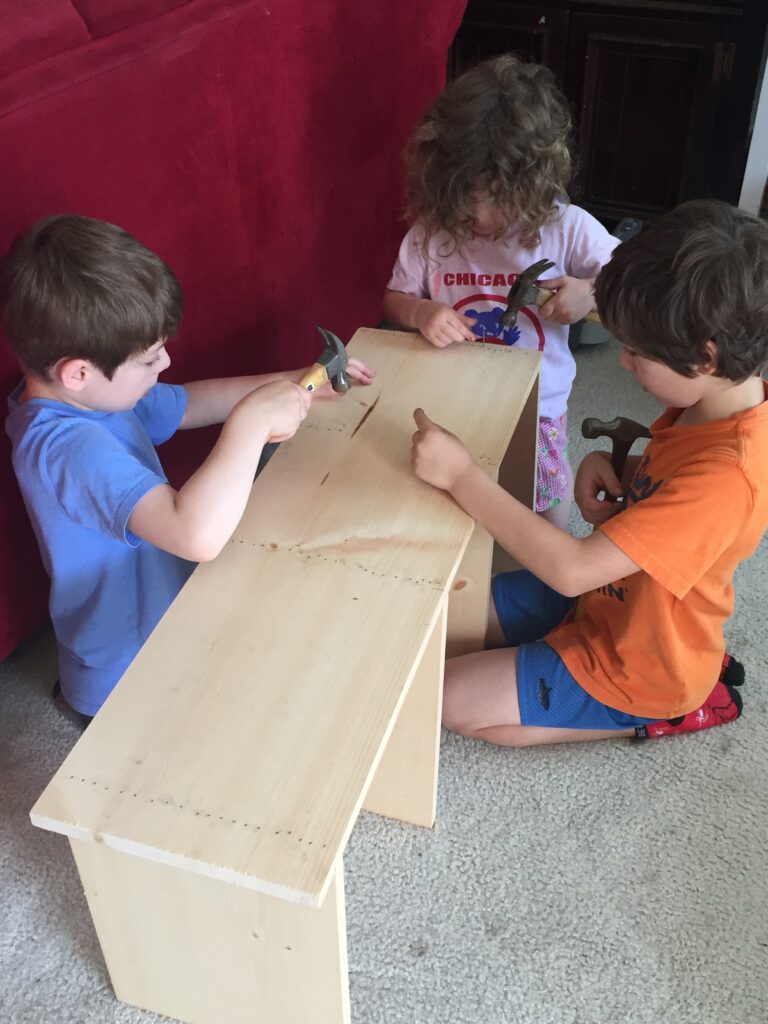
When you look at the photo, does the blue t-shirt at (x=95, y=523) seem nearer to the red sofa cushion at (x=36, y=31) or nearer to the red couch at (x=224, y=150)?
the red couch at (x=224, y=150)

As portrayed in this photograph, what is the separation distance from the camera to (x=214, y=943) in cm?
87

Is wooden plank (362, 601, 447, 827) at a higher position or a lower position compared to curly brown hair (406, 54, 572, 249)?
lower

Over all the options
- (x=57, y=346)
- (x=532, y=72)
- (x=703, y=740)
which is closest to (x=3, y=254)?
(x=57, y=346)

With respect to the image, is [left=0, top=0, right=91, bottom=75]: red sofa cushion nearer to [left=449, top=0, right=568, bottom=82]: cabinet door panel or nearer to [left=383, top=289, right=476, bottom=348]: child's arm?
[left=383, top=289, right=476, bottom=348]: child's arm

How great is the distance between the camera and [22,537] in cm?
124

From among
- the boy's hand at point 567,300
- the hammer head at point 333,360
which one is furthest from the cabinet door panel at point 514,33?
the hammer head at point 333,360

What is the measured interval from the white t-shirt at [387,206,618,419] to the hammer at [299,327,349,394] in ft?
1.39

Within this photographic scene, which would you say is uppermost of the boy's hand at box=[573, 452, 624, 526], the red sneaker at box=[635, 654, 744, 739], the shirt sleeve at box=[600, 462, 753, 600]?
the shirt sleeve at box=[600, 462, 753, 600]

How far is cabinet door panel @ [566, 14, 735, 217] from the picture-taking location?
2.25 m

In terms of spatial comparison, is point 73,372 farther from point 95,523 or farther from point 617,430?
point 617,430

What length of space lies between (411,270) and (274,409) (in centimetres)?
61

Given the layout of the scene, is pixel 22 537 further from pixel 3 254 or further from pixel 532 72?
pixel 532 72

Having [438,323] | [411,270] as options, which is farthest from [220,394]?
[411,270]

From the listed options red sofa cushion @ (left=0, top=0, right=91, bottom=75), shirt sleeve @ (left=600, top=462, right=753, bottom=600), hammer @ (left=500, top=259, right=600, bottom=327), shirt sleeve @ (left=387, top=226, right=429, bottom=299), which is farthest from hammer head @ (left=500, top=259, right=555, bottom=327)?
red sofa cushion @ (left=0, top=0, right=91, bottom=75)
